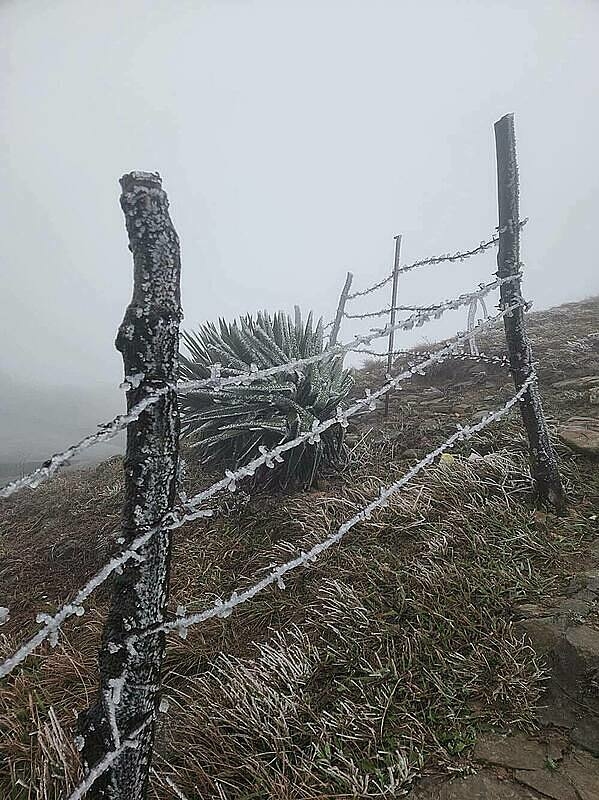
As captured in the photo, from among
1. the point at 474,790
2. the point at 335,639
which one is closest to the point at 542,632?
the point at 474,790

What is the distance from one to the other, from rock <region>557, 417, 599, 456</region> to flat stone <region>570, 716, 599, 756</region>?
189cm

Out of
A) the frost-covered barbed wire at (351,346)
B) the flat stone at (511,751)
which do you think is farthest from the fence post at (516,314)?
the flat stone at (511,751)

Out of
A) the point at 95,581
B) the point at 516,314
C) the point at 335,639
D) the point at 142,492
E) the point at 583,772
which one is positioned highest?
the point at 516,314

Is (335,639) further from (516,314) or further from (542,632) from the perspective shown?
(516,314)

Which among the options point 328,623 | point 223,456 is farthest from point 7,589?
point 328,623

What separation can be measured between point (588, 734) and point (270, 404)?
8.36ft

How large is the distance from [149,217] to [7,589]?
314 centimetres

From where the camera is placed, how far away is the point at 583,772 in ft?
5.84

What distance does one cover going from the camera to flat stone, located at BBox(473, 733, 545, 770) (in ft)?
6.02

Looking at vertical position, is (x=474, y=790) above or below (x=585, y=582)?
below

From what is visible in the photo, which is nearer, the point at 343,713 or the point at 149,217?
the point at 149,217

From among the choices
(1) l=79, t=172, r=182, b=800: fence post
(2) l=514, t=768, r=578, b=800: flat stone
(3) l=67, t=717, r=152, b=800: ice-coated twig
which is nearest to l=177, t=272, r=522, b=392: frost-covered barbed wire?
(1) l=79, t=172, r=182, b=800: fence post

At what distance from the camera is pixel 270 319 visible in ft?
15.3

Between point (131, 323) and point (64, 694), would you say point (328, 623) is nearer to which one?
point (64, 694)
